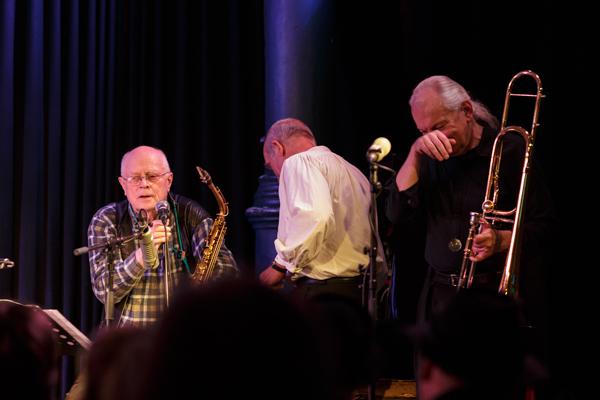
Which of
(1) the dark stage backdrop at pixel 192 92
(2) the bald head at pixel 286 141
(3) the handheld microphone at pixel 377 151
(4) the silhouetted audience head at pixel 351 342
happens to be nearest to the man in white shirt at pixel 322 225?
(2) the bald head at pixel 286 141

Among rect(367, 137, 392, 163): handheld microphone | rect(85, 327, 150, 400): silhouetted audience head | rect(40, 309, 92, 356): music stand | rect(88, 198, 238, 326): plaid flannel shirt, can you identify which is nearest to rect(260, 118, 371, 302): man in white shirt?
rect(88, 198, 238, 326): plaid flannel shirt

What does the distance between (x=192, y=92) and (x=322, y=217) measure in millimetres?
2633

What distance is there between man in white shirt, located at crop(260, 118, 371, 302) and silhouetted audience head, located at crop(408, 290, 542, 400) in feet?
7.64

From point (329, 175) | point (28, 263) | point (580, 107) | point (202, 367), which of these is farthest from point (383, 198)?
point (202, 367)

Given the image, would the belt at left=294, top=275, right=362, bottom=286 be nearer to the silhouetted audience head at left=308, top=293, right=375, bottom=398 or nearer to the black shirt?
the black shirt

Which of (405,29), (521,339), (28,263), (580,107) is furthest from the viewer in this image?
(405,29)

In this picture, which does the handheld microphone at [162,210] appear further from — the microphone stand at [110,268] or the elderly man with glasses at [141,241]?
the microphone stand at [110,268]

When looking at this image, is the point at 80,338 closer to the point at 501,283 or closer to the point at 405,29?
the point at 501,283

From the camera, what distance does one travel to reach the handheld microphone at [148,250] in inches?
162

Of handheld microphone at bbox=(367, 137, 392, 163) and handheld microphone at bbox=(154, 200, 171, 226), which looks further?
handheld microphone at bbox=(154, 200, 171, 226)

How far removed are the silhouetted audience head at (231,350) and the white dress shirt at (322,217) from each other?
9.69ft

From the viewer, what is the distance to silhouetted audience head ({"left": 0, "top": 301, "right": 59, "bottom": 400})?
132 cm

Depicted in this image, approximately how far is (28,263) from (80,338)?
206 centimetres

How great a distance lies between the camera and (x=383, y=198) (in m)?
4.71
